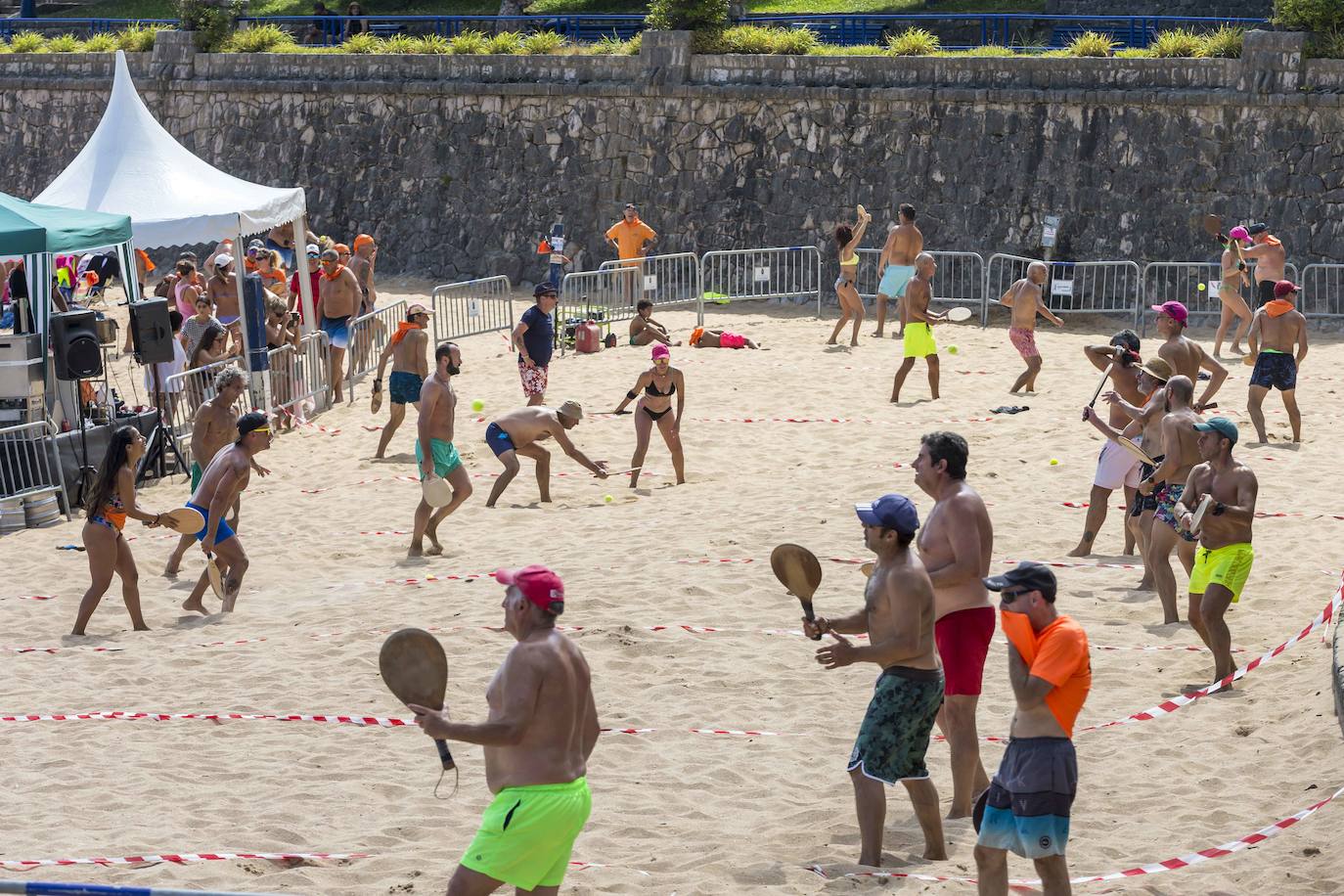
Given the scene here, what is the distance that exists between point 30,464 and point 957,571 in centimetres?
843

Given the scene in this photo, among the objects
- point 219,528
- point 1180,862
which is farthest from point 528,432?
point 1180,862

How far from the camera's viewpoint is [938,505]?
6180mm

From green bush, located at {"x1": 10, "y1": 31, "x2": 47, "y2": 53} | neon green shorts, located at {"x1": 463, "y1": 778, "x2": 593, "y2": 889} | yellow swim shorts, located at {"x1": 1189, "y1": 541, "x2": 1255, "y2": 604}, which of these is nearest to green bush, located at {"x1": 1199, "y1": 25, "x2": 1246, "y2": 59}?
yellow swim shorts, located at {"x1": 1189, "y1": 541, "x2": 1255, "y2": 604}

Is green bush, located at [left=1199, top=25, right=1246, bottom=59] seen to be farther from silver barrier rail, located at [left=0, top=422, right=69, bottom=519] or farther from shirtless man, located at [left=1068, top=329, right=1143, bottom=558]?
silver barrier rail, located at [left=0, top=422, right=69, bottom=519]

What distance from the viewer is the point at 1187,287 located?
1897 centimetres

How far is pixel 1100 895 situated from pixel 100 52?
25837mm

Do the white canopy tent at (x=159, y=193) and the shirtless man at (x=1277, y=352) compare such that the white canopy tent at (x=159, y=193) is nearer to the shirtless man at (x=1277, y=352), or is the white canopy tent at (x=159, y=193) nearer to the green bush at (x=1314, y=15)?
the shirtless man at (x=1277, y=352)

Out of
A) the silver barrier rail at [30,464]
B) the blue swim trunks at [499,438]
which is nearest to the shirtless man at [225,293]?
the silver barrier rail at [30,464]

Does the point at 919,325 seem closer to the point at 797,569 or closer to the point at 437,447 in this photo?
the point at 437,447

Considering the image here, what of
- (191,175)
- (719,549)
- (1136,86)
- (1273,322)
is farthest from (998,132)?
(719,549)

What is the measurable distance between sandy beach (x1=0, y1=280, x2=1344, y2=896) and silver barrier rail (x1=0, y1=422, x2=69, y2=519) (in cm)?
38

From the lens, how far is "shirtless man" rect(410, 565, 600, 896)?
4684 millimetres

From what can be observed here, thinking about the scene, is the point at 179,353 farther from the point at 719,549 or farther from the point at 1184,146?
the point at 1184,146

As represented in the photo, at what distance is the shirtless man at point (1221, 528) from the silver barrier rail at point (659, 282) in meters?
11.5
